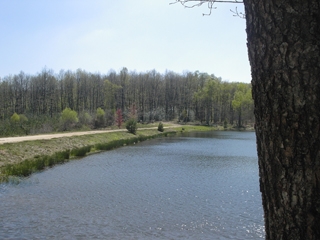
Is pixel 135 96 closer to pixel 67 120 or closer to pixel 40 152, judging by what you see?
pixel 67 120

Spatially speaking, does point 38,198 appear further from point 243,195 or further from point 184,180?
point 243,195

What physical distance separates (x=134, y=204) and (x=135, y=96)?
71836 millimetres

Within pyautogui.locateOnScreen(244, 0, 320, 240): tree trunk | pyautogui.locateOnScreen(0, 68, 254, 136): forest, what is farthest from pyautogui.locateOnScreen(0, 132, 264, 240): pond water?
pyautogui.locateOnScreen(0, 68, 254, 136): forest

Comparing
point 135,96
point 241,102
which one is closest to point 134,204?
point 241,102

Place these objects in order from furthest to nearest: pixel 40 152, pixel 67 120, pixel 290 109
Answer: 1. pixel 67 120
2. pixel 40 152
3. pixel 290 109

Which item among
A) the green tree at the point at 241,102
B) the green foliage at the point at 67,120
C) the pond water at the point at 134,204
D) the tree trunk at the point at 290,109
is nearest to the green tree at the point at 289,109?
the tree trunk at the point at 290,109

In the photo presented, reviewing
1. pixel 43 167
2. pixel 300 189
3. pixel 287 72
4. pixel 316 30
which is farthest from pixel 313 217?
pixel 43 167

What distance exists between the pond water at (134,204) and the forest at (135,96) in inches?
1912

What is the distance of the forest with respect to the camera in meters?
71.5

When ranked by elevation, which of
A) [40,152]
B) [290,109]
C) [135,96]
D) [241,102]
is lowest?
[40,152]

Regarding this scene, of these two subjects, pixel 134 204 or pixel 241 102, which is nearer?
pixel 134 204

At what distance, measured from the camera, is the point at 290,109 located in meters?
1.49

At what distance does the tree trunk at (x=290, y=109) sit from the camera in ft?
4.78

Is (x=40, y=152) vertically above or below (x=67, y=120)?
below
